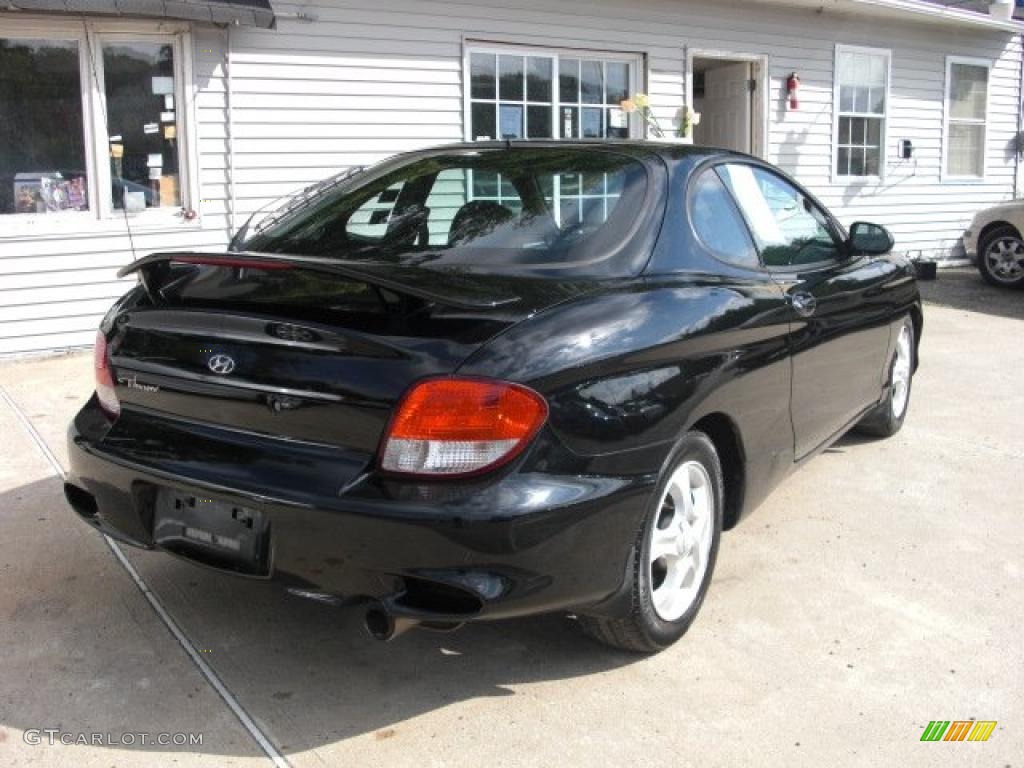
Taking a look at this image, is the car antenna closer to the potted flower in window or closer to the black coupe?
the black coupe

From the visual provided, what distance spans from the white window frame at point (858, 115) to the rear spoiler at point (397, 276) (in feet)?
36.5

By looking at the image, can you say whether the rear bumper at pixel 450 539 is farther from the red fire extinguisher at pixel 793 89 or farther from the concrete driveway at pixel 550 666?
the red fire extinguisher at pixel 793 89

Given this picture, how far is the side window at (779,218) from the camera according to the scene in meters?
3.75

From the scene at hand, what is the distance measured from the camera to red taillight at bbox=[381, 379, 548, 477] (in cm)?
241

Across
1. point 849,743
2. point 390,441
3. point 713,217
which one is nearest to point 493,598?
point 390,441

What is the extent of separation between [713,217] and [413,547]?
1.74 metres

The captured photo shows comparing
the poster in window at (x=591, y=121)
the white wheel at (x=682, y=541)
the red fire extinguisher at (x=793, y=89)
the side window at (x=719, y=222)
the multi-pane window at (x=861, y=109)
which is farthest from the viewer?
the multi-pane window at (x=861, y=109)

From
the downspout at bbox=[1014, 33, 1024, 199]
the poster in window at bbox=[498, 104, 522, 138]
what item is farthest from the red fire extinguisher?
the downspout at bbox=[1014, 33, 1024, 199]

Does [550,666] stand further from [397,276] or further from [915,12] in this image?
[915,12]

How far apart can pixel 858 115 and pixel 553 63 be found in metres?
4.97

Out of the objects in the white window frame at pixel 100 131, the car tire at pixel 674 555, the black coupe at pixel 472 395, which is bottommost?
the car tire at pixel 674 555

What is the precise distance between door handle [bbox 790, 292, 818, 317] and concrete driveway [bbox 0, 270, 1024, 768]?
94cm

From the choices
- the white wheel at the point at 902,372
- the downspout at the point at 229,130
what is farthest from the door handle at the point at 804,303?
the downspout at the point at 229,130

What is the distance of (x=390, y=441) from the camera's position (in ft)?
8.02
